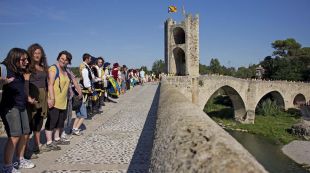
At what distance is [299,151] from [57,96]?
22.4 meters

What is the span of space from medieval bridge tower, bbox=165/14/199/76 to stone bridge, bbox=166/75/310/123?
172cm

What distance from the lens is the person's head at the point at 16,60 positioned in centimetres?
383

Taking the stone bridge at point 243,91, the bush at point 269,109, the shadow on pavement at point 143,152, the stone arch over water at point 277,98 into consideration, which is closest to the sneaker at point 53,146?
the shadow on pavement at point 143,152

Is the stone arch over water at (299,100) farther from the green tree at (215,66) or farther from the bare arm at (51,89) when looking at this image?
the bare arm at (51,89)

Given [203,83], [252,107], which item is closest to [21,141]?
[203,83]

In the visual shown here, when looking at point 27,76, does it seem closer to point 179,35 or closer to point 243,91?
point 179,35

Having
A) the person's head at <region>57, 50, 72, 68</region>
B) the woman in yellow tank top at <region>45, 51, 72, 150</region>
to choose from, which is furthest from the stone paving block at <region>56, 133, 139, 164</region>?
the person's head at <region>57, 50, 72, 68</region>

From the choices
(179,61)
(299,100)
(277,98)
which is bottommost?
(299,100)

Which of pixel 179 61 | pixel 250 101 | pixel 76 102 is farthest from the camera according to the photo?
pixel 250 101

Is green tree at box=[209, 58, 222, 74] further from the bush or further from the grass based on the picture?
the bush

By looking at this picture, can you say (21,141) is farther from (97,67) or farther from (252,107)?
(252,107)

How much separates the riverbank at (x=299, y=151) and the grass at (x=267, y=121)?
1.20 meters

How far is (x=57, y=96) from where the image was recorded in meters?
5.10

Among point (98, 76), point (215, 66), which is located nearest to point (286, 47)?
point (215, 66)
